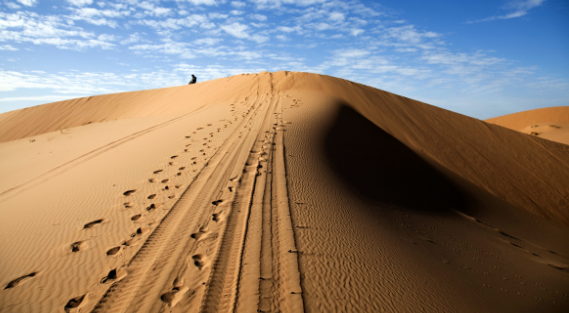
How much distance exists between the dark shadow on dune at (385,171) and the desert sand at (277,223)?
0.17 ft

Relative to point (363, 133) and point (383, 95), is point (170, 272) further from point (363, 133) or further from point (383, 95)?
point (383, 95)

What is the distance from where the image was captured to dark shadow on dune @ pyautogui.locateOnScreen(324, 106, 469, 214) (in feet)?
18.8

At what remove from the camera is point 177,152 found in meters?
6.57

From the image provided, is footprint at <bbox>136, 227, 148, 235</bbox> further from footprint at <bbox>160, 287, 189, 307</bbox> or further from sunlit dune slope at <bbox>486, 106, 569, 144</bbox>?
sunlit dune slope at <bbox>486, 106, 569, 144</bbox>

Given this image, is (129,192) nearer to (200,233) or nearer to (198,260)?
(200,233)

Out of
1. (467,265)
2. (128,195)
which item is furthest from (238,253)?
(467,265)

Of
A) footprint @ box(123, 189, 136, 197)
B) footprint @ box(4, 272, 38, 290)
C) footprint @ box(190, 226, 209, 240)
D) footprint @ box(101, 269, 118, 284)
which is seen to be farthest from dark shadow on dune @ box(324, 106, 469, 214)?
footprint @ box(4, 272, 38, 290)

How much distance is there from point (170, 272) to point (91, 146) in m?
7.74

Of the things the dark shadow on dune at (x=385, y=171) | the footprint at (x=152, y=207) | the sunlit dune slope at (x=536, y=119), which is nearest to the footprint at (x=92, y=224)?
the footprint at (x=152, y=207)

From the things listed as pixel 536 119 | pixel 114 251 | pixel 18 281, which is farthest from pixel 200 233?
pixel 536 119

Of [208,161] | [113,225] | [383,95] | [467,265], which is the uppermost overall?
[383,95]

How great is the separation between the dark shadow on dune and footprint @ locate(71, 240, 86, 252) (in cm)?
428

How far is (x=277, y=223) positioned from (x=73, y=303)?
88.0 inches

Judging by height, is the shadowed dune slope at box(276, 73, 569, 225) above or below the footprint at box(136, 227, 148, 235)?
above
